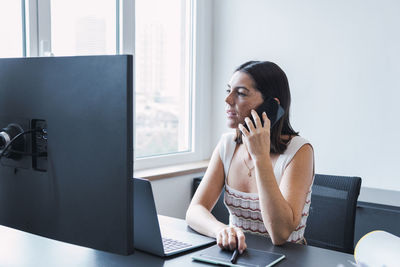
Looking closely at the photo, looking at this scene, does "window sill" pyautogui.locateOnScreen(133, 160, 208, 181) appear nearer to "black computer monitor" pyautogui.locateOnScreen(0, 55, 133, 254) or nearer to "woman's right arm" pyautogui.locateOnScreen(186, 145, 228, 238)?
"woman's right arm" pyautogui.locateOnScreen(186, 145, 228, 238)

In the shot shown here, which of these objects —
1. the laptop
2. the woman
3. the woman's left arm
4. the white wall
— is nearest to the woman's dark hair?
the woman

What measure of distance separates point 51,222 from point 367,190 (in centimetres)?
193

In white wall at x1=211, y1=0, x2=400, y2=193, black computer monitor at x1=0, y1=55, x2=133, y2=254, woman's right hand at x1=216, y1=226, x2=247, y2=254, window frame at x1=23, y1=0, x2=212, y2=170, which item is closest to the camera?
black computer monitor at x1=0, y1=55, x2=133, y2=254

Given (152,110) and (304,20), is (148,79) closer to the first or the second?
(152,110)

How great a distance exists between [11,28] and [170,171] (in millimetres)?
1148

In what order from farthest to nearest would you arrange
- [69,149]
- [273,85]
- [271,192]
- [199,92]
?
[199,92], [273,85], [271,192], [69,149]

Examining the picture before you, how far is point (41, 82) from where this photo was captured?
940mm

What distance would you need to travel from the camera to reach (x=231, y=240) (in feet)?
4.00

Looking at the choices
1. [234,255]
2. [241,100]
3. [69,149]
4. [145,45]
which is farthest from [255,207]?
[145,45]

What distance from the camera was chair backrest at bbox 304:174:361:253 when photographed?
5.43 ft

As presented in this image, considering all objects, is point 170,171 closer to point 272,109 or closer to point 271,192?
point 272,109

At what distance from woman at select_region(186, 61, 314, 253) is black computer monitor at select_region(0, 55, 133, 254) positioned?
21.9 inches

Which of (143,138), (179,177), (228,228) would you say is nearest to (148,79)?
(143,138)

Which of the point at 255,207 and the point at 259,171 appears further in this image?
the point at 255,207
